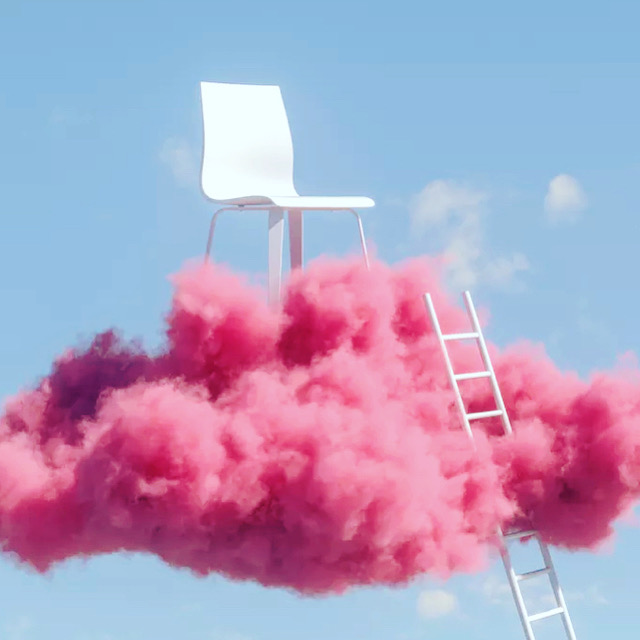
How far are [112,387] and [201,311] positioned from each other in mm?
610

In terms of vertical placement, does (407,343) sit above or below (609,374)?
above

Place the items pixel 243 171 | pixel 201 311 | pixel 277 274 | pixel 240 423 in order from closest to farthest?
1. pixel 240 423
2. pixel 201 311
3. pixel 277 274
4. pixel 243 171

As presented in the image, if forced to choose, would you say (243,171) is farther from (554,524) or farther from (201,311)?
(554,524)

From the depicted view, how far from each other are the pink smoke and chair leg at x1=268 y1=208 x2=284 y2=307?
30cm

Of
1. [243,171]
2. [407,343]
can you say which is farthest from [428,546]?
[243,171]

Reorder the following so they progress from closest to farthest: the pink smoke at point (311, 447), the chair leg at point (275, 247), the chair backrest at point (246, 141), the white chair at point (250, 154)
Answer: the pink smoke at point (311, 447) < the chair leg at point (275, 247) < the white chair at point (250, 154) < the chair backrest at point (246, 141)

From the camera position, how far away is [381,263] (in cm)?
528

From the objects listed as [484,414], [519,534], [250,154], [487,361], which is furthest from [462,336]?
[250,154]

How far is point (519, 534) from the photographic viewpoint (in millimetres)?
5055

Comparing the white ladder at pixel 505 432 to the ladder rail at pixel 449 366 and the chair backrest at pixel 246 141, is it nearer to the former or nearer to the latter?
the ladder rail at pixel 449 366

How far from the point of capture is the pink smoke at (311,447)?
455 centimetres

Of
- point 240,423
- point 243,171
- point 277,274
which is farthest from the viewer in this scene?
point 243,171

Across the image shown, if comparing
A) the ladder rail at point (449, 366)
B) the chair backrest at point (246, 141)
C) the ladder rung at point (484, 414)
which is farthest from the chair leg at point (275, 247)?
the ladder rung at point (484, 414)

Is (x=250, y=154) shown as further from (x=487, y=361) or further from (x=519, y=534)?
(x=519, y=534)
